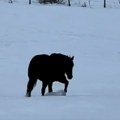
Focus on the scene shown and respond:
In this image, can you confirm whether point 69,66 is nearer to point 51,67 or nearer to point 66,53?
point 51,67

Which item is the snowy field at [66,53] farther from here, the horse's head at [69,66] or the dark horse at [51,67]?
the horse's head at [69,66]

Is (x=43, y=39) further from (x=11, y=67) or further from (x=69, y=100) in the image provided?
(x=69, y=100)

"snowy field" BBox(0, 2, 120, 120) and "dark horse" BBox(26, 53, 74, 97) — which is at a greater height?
"dark horse" BBox(26, 53, 74, 97)

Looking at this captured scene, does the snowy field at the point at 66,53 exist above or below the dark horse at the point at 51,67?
below

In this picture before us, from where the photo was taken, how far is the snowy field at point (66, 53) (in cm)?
907

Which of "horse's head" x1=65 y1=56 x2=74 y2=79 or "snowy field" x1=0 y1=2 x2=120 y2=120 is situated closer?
"snowy field" x1=0 y1=2 x2=120 y2=120

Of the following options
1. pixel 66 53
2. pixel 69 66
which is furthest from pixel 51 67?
pixel 66 53

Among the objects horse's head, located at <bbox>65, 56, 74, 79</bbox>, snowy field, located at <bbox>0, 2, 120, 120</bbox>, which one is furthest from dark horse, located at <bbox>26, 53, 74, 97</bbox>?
snowy field, located at <bbox>0, 2, 120, 120</bbox>

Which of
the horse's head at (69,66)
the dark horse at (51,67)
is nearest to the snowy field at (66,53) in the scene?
the dark horse at (51,67)

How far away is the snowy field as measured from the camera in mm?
9070

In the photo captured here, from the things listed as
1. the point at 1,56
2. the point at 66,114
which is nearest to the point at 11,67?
the point at 1,56

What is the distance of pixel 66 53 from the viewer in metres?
24.6

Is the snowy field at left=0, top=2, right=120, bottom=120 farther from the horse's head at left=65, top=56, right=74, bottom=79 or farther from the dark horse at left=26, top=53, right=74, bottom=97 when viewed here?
the horse's head at left=65, top=56, right=74, bottom=79

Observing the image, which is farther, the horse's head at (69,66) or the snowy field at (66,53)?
the horse's head at (69,66)
